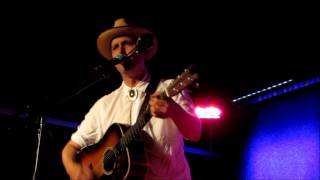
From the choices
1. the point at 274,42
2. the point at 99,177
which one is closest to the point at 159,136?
the point at 99,177

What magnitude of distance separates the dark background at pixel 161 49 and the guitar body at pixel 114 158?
165 cm

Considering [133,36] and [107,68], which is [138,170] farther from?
[133,36]

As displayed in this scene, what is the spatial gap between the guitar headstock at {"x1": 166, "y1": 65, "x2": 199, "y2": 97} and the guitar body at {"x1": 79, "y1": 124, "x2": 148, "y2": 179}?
0.51m

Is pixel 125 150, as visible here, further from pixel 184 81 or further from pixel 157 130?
pixel 184 81

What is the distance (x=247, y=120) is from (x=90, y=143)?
3.33m

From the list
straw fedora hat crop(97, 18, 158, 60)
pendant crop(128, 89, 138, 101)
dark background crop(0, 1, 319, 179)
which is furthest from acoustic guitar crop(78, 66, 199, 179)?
dark background crop(0, 1, 319, 179)

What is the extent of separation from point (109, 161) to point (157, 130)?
406mm

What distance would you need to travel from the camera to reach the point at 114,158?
3020 mm

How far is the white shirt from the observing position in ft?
9.70

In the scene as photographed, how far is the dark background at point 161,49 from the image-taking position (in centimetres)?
494

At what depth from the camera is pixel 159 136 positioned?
303cm

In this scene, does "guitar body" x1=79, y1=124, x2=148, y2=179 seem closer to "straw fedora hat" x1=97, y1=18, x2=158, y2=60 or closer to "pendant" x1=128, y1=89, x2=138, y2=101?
"pendant" x1=128, y1=89, x2=138, y2=101

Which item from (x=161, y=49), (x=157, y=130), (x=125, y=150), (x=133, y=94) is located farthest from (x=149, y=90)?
(x=161, y=49)

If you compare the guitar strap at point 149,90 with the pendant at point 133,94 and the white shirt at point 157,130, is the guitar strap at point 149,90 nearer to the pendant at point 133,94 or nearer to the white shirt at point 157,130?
the white shirt at point 157,130
